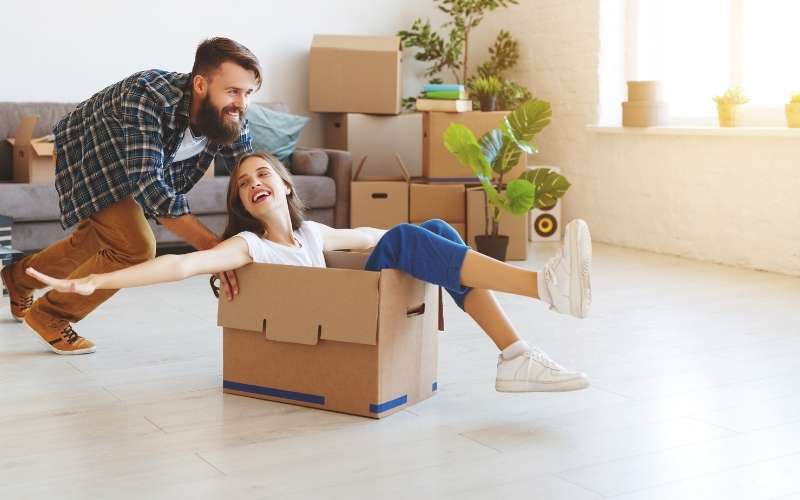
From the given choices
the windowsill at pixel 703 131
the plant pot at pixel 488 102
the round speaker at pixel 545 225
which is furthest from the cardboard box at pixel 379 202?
the windowsill at pixel 703 131

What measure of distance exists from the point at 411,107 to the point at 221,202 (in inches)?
69.7

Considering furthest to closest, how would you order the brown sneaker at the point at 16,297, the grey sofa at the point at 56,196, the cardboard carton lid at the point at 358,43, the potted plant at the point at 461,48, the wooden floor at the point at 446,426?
the potted plant at the point at 461,48 < the cardboard carton lid at the point at 358,43 < the grey sofa at the point at 56,196 < the brown sneaker at the point at 16,297 < the wooden floor at the point at 446,426

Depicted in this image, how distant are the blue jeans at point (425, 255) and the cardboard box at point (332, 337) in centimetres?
4

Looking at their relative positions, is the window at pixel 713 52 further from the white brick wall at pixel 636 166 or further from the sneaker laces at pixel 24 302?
the sneaker laces at pixel 24 302

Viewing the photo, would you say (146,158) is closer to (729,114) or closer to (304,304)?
(304,304)

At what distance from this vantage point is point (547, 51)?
6531 mm

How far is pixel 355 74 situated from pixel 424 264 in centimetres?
366

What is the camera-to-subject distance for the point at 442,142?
5.60 meters

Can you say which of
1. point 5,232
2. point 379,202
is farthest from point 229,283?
point 379,202

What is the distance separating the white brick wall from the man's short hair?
311 cm

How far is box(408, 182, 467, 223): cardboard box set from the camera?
18.1ft

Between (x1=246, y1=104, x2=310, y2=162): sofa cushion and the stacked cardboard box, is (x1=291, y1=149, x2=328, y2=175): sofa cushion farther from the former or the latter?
the stacked cardboard box

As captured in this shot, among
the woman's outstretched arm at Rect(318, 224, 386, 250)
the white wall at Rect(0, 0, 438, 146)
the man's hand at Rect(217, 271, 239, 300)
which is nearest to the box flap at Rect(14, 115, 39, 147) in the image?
the white wall at Rect(0, 0, 438, 146)

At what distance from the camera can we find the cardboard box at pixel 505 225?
5449 mm
